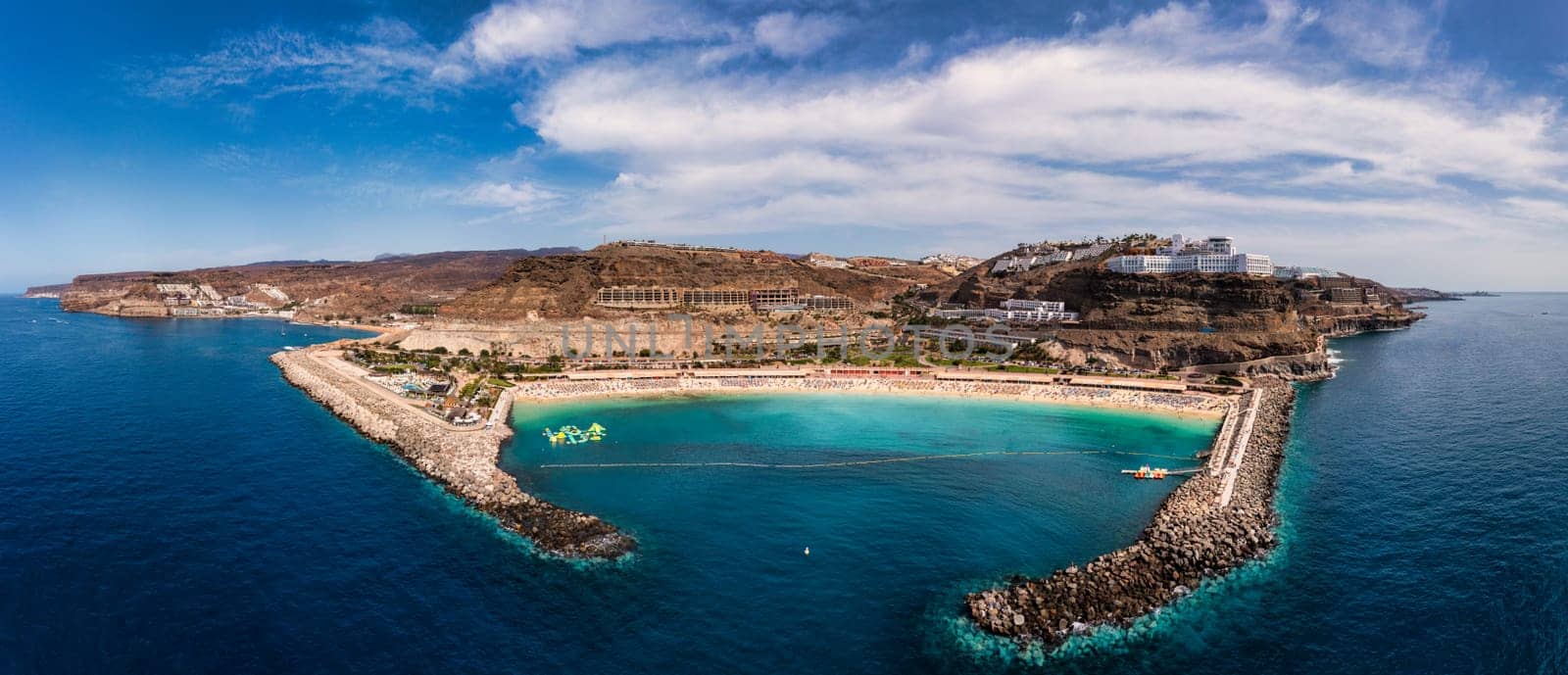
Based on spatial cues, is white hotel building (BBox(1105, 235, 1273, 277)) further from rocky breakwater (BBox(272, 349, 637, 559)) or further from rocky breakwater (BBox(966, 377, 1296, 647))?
rocky breakwater (BBox(272, 349, 637, 559))

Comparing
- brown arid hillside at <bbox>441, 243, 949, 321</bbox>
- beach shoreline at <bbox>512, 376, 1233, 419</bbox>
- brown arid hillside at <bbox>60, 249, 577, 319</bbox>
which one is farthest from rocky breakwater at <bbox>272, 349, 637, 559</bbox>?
brown arid hillside at <bbox>60, 249, 577, 319</bbox>

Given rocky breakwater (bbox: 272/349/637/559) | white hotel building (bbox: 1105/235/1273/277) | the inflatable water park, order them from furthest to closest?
white hotel building (bbox: 1105/235/1273/277) → the inflatable water park → rocky breakwater (bbox: 272/349/637/559)

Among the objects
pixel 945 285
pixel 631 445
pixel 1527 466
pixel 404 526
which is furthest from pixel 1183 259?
pixel 404 526

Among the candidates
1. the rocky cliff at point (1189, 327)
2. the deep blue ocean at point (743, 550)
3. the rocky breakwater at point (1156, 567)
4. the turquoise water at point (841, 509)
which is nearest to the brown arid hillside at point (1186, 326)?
the rocky cliff at point (1189, 327)

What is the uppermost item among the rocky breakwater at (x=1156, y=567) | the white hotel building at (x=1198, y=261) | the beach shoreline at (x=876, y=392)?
the white hotel building at (x=1198, y=261)

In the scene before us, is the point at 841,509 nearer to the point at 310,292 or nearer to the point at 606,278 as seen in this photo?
the point at 606,278

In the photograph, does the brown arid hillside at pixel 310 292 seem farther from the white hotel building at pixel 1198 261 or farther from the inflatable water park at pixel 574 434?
the white hotel building at pixel 1198 261

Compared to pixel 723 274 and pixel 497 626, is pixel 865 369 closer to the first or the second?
pixel 723 274
